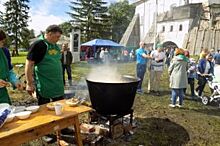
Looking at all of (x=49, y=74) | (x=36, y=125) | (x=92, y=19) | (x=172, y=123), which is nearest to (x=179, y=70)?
(x=172, y=123)

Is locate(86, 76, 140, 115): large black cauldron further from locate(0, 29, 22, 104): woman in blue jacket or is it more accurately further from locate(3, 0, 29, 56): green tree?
locate(3, 0, 29, 56): green tree

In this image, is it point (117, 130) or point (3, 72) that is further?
point (117, 130)

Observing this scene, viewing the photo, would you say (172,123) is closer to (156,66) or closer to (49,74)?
(49,74)

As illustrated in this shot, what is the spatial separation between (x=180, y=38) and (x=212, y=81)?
33.2 metres

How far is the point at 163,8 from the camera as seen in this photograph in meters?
47.2

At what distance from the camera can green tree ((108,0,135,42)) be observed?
187 feet

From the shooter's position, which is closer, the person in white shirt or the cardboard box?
the cardboard box

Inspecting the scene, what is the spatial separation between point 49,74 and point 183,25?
3821 centimetres

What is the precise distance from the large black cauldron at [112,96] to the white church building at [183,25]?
31.2m

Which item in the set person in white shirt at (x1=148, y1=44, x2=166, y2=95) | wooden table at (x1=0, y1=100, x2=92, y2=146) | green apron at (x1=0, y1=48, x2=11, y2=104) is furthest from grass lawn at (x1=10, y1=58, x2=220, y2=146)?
wooden table at (x1=0, y1=100, x2=92, y2=146)

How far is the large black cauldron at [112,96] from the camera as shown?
4539 millimetres

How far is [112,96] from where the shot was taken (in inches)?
179

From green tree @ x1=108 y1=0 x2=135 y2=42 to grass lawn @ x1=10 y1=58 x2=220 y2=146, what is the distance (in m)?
48.5

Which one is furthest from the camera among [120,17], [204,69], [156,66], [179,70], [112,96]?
[120,17]
